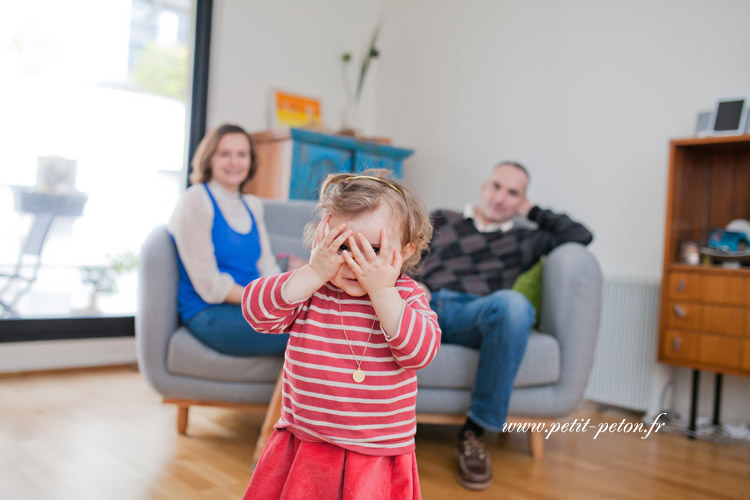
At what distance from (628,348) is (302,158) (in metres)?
1.81

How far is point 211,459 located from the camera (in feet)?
6.30

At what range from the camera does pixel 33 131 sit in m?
3.15

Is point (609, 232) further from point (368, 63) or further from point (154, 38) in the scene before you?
point (154, 38)

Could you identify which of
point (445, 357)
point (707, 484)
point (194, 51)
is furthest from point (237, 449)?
point (194, 51)

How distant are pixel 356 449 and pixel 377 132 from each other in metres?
3.56

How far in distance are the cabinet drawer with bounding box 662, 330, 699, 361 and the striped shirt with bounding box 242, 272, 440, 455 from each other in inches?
74.6

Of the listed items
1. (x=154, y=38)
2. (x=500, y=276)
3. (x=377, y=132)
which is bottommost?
(x=500, y=276)

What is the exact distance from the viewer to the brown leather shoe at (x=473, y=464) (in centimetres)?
181

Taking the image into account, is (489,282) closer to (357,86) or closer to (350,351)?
(350,351)

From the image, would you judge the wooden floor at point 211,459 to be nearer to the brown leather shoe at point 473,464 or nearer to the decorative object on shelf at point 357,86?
the brown leather shoe at point 473,464

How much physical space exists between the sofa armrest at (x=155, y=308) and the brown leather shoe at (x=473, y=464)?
3.03 feet

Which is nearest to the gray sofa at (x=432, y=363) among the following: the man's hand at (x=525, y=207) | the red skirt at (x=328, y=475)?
the man's hand at (x=525, y=207)

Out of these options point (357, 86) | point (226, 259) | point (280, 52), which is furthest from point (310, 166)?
point (226, 259)

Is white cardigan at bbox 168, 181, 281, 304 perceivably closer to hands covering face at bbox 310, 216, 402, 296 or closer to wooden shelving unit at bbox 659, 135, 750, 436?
hands covering face at bbox 310, 216, 402, 296
